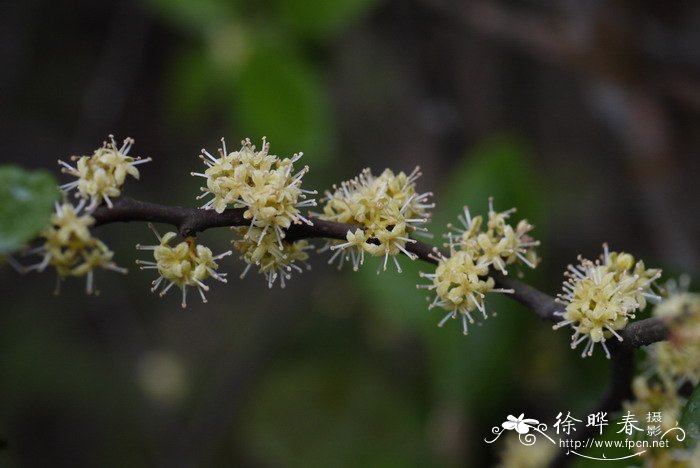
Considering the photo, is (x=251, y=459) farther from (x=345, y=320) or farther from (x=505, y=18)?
(x=505, y=18)

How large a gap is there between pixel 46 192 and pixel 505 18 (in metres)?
2.15

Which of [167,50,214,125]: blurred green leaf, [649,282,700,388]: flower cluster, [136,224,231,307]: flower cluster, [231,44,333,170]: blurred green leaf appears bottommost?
[136,224,231,307]: flower cluster

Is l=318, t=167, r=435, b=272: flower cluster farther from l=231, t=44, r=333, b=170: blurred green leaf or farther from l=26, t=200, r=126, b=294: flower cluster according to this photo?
l=231, t=44, r=333, b=170: blurred green leaf

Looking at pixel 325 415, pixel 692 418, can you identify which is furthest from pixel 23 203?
pixel 325 415

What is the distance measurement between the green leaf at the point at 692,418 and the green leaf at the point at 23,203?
2.90 feet

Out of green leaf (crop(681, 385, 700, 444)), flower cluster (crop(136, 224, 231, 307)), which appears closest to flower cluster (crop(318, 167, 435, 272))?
flower cluster (crop(136, 224, 231, 307))

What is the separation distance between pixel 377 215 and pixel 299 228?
13 centimetres

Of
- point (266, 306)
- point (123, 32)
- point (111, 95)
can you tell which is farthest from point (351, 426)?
point (123, 32)

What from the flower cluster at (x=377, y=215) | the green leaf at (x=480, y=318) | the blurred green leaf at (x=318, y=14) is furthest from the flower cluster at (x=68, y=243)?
the blurred green leaf at (x=318, y=14)

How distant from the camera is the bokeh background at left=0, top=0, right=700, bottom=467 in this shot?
2344 mm

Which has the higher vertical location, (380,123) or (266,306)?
(380,123)

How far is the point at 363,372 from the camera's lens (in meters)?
3.06

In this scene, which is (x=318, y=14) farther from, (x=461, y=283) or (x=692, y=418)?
(x=692, y=418)

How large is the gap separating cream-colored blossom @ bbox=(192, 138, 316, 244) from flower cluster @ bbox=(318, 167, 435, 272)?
0.30 ft
